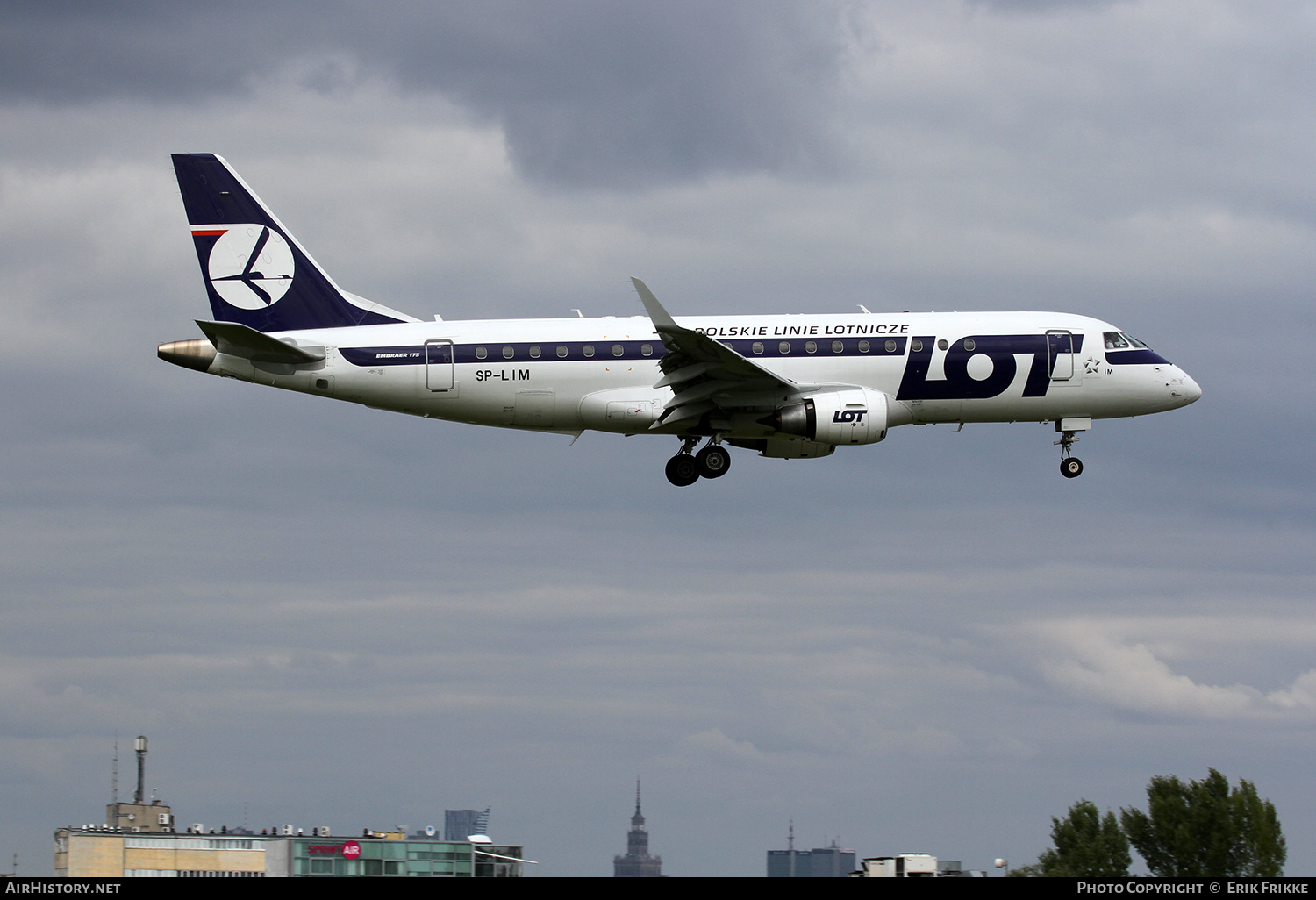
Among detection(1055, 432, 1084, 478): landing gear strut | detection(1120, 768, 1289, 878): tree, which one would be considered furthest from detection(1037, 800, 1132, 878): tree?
detection(1055, 432, 1084, 478): landing gear strut

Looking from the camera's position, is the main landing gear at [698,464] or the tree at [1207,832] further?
the tree at [1207,832]

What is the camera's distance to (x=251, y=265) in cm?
5694

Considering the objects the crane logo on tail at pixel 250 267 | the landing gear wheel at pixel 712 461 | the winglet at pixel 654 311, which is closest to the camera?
the winglet at pixel 654 311

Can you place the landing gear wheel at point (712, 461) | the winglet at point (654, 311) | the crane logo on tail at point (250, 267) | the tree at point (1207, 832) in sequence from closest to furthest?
the winglet at point (654, 311)
the landing gear wheel at point (712, 461)
the crane logo on tail at point (250, 267)
the tree at point (1207, 832)

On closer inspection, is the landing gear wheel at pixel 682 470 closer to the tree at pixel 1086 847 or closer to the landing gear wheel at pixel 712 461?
the landing gear wheel at pixel 712 461

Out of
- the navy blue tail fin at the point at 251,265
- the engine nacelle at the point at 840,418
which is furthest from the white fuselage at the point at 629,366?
the navy blue tail fin at the point at 251,265

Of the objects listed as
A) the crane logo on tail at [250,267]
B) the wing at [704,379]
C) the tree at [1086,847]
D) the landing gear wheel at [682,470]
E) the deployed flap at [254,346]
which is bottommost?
the tree at [1086,847]

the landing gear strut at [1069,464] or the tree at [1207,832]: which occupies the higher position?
the landing gear strut at [1069,464]

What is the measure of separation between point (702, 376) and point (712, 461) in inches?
164

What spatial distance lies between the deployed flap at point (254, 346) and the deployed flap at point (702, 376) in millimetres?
12399

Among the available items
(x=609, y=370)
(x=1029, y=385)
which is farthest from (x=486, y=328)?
(x=1029, y=385)

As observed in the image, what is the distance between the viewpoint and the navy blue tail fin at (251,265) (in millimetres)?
55781

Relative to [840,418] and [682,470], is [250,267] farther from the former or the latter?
[840,418]
